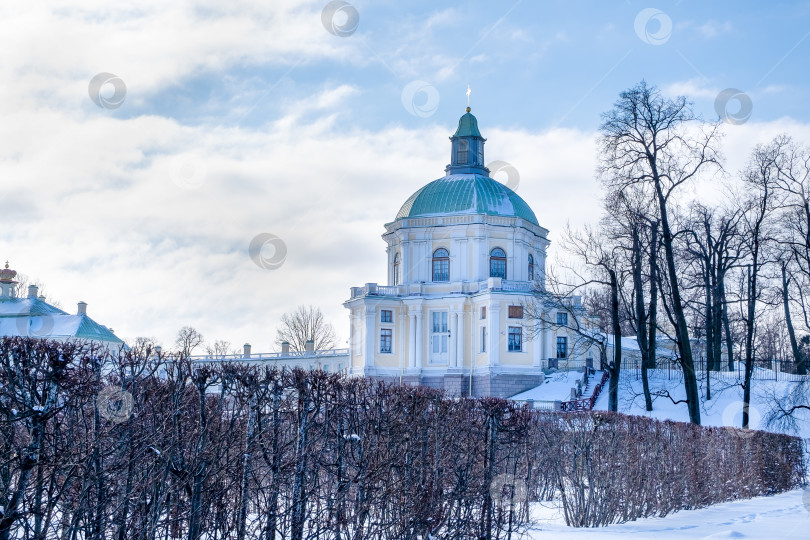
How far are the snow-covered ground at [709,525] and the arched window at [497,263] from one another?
124ft

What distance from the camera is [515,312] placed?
57.6m

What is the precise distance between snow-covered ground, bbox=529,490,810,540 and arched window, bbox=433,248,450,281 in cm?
3872

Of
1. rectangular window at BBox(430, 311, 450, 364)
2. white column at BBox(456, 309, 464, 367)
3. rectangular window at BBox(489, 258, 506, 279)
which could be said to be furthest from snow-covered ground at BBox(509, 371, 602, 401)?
rectangular window at BBox(489, 258, 506, 279)

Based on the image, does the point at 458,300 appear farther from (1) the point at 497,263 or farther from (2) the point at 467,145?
(2) the point at 467,145

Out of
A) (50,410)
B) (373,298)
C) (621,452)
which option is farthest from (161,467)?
(373,298)

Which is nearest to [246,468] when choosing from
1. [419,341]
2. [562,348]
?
[419,341]

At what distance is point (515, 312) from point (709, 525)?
130ft

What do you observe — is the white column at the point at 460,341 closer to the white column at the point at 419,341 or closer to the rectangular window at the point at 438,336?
the rectangular window at the point at 438,336

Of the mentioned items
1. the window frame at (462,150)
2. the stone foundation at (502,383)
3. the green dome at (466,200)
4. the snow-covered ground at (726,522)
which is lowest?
the snow-covered ground at (726,522)

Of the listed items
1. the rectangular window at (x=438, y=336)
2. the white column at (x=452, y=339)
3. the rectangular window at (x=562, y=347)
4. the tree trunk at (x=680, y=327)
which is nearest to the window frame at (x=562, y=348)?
the rectangular window at (x=562, y=347)

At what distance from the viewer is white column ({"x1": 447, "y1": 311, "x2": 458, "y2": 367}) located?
192 ft

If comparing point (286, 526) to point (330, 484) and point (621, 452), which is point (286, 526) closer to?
point (330, 484)

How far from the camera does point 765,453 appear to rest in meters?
27.0

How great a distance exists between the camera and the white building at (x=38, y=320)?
73.0 metres
